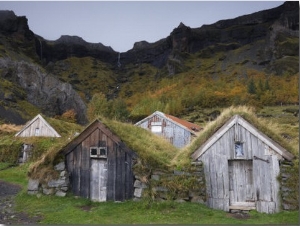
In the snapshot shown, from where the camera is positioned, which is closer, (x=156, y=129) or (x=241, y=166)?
(x=241, y=166)

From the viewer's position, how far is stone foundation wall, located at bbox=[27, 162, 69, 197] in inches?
581

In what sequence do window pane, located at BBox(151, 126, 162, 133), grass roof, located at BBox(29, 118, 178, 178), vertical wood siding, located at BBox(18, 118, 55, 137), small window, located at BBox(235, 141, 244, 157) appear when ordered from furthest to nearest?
window pane, located at BBox(151, 126, 162, 133), vertical wood siding, located at BBox(18, 118, 55, 137), grass roof, located at BBox(29, 118, 178, 178), small window, located at BBox(235, 141, 244, 157)

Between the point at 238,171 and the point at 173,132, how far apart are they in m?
22.9

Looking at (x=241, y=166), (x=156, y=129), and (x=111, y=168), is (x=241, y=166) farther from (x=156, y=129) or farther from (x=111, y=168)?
(x=156, y=129)

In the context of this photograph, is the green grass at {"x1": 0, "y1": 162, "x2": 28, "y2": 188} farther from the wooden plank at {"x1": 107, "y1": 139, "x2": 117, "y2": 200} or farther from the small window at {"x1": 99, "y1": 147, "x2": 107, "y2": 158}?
the wooden plank at {"x1": 107, "y1": 139, "x2": 117, "y2": 200}

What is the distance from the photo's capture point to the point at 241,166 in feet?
44.7

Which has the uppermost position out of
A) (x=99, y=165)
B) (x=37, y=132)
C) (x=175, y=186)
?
(x=37, y=132)

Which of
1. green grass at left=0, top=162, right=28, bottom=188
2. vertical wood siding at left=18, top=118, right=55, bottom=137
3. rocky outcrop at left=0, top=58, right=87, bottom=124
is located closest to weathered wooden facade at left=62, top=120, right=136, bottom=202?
green grass at left=0, top=162, right=28, bottom=188

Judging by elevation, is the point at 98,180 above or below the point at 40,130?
below

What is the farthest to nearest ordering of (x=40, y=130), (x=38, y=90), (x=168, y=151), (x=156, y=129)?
(x=38, y=90) < (x=156, y=129) < (x=40, y=130) < (x=168, y=151)

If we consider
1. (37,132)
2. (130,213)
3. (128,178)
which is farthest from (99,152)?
(37,132)

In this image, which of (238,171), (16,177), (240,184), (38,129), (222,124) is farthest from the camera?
(38,129)

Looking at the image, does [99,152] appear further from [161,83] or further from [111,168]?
[161,83]

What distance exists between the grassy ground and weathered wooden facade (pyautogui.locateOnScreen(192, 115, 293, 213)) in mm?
684
